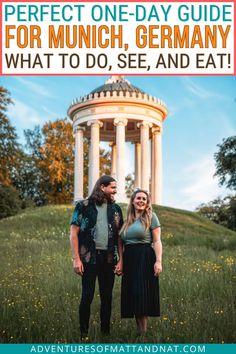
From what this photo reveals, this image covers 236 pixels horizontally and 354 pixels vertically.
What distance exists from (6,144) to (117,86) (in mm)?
10981

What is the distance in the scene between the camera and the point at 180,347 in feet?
17.5

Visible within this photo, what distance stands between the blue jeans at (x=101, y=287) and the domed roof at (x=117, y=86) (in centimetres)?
3428

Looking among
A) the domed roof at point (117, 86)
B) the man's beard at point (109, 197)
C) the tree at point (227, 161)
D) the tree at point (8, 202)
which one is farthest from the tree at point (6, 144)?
the man's beard at point (109, 197)

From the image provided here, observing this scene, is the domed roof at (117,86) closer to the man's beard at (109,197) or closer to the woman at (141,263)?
the man's beard at (109,197)

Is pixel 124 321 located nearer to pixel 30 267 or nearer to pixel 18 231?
pixel 30 267

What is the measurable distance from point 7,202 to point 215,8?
A: 33.6 m

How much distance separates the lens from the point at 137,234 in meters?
6.48

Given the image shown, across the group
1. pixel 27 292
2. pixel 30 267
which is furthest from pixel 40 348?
pixel 30 267

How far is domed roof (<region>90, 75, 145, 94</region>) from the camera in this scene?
40.6 meters

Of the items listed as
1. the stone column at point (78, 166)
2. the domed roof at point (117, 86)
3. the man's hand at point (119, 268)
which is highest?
the domed roof at point (117, 86)

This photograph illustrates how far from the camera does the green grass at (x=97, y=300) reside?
6362 mm

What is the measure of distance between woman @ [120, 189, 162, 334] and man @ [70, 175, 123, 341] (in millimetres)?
177

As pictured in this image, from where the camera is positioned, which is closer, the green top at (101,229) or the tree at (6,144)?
the green top at (101,229)

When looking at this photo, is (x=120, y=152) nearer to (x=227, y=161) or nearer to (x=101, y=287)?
(x=227, y=161)
